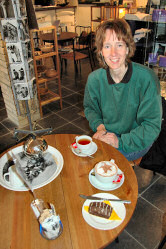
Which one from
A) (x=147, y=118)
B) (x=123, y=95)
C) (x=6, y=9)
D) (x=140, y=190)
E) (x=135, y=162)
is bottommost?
(x=140, y=190)

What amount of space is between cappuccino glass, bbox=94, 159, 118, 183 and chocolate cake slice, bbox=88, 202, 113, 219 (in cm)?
13

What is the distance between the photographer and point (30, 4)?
6.86 ft

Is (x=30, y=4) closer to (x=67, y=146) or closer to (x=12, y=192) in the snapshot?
(x=67, y=146)

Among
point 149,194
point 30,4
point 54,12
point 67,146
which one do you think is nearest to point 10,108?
point 30,4

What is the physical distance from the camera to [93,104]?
162 cm

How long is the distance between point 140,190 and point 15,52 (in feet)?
6.14

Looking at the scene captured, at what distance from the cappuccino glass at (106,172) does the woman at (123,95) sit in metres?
0.36

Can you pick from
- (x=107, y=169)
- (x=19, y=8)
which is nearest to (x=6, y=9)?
(x=19, y=8)

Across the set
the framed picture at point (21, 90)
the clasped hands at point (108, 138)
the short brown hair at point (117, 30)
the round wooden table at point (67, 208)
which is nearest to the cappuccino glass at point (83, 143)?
the round wooden table at point (67, 208)

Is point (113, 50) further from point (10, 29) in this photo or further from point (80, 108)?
point (80, 108)

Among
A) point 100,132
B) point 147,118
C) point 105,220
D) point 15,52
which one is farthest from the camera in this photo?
point 15,52

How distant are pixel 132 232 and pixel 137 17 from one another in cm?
313

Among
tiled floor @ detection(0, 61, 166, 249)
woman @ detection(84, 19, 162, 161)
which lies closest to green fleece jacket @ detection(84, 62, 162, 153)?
woman @ detection(84, 19, 162, 161)

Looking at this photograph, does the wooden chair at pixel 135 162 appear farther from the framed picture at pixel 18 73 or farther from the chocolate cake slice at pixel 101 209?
the framed picture at pixel 18 73
